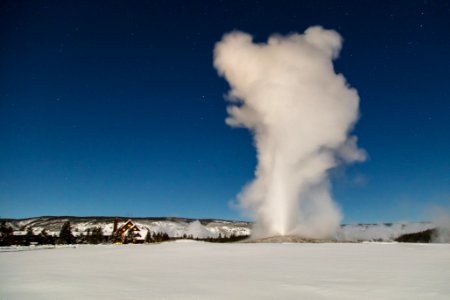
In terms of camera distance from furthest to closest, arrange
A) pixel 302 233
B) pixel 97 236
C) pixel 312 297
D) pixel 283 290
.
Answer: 1. pixel 97 236
2. pixel 302 233
3. pixel 283 290
4. pixel 312 297

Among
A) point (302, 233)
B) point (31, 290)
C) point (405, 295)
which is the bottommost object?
point (31, 290)

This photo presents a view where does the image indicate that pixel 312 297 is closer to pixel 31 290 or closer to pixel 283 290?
pixel 283 290

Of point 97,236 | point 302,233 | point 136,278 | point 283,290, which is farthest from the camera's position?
point 97,236

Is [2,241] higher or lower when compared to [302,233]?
lower

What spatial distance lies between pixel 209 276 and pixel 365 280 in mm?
5116

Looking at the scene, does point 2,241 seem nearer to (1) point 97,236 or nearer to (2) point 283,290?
(1) point 97,236

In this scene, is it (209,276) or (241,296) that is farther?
(209,276)

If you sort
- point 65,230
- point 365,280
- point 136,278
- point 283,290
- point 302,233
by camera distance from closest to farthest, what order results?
point 283,290, point 365,280, point 136,278, point 302,233, point 65,230

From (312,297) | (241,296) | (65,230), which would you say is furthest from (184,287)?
(65,230)

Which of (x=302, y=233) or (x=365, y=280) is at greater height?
(x=302, y=233)

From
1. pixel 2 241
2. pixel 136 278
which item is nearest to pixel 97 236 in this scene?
pixel 2 241

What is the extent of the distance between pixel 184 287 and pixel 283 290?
2753 millimetres

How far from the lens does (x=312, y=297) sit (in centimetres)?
952

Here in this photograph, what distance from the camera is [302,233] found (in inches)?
3863
